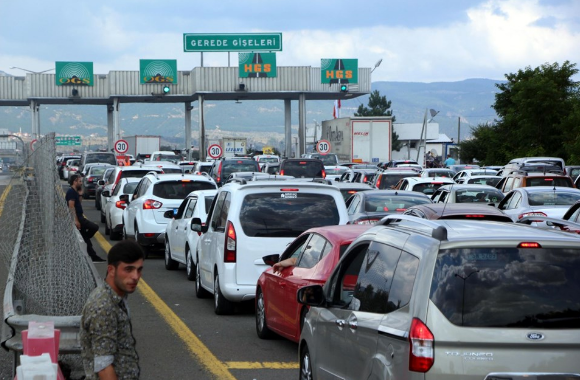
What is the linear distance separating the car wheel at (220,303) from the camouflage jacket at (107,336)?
25.4 feet

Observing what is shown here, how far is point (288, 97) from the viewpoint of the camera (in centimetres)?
6831

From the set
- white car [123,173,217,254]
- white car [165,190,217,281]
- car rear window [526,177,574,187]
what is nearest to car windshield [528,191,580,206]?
car rear window [526,177,574,187]

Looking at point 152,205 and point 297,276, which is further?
point 152,205

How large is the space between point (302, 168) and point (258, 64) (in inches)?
975

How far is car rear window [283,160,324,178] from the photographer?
126 feet

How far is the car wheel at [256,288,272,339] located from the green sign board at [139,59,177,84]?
53257mm

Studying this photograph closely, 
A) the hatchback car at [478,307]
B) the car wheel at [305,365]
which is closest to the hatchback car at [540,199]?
the car wheel at [305,365]

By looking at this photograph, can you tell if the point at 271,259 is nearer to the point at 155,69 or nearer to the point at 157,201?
the point at 157,201

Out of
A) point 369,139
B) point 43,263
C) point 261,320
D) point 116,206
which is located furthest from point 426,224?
point 369,139

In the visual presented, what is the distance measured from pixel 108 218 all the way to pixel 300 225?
14475mm

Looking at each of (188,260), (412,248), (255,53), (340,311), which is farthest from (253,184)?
(255,53)

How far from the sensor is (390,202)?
1855 cm

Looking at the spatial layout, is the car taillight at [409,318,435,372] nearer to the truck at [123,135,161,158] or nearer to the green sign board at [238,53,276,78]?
the green sign board at [238,53,276,78]

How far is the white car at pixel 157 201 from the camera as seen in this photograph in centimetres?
2134
